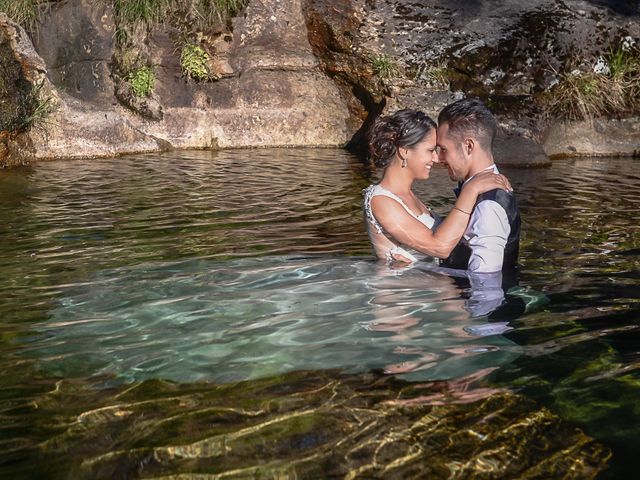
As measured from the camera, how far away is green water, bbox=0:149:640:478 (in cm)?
362

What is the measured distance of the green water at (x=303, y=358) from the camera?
362 cm

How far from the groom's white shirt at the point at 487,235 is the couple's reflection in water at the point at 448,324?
0.12 meters

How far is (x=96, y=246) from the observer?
7.99 metres

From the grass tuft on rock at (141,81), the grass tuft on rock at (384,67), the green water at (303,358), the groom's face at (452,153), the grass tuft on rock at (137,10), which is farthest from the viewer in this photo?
the grass tuft on rock at (137,10)

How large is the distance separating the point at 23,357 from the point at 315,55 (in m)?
12.8

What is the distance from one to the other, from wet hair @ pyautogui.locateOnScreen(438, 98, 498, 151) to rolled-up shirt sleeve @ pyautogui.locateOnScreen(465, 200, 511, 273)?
19.8 inches

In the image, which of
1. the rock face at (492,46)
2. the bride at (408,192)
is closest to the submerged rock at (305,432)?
the bride at (408,192)

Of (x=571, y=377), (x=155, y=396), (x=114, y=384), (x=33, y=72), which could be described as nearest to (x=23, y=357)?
(x=114, y=384)

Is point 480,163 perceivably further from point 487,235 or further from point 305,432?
point 305,432

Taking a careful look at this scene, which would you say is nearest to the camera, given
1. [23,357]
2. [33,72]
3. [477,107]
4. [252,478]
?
[252,478]

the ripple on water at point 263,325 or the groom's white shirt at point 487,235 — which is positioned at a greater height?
the groom's white shirt at point 487,235

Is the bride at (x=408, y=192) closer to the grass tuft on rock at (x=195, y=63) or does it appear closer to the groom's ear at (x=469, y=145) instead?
the groom's ear at (x=469, y=145)

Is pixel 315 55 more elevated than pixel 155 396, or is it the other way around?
pixel 315 55

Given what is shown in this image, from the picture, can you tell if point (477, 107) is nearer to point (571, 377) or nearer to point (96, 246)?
point (571, 377)
